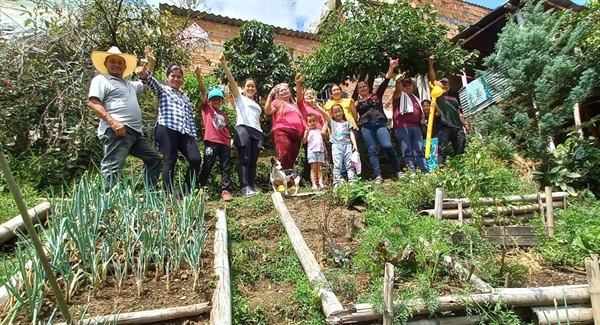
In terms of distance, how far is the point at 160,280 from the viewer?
260 centimetres

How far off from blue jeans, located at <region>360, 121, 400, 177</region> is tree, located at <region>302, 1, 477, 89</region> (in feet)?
5.08

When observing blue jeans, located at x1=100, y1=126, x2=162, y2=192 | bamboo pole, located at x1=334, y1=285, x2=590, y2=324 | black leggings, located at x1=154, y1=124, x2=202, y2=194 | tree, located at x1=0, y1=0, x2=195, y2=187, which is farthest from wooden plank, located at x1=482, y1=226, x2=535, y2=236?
tree, located at x1=0, y1=0, x2=195, y2=187

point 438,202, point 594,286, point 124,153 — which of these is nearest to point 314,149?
point 438,202

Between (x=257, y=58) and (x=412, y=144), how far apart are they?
3.73m

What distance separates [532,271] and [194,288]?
2.87 metres

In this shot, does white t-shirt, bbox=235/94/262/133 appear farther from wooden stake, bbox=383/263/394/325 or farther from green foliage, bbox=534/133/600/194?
green foliage, bbox=534/133/600/194

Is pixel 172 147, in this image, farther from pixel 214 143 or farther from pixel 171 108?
pixel 214 143

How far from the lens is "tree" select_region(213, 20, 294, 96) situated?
7719mm

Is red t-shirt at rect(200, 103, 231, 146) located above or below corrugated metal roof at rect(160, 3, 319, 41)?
below

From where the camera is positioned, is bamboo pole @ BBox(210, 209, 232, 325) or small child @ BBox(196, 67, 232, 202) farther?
small child @ BBox(196, 67, 232, 202)

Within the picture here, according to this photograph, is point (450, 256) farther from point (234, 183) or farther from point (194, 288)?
point (234, 183)

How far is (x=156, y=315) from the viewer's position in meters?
2.18

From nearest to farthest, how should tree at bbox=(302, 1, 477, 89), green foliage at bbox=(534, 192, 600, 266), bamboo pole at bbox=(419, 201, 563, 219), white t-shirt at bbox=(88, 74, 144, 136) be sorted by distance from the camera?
green foliage at bbox=(534, 192, 600, 266)
white t-shirt at bbox=(88, 74, 144, 136)
bamboo pole at bbox=(419, 201, 563, 219)
tree at bbox=(302, 1, 477, 89)

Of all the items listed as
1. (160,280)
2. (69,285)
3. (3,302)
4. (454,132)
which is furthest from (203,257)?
(454,132)
